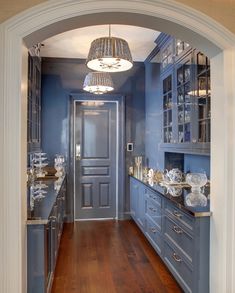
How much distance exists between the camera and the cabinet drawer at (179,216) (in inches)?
92.0

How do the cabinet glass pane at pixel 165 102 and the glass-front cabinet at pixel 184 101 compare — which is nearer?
the glass-front cabinet at pixel 184 101

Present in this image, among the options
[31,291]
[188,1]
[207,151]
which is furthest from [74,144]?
[188,1]

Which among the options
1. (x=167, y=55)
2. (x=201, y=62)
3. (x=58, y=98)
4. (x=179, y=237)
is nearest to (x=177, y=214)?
(x=179, y=237)

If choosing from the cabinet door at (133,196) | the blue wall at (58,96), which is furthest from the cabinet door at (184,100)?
the blue wall at (58,96)

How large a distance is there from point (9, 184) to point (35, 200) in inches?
43.6

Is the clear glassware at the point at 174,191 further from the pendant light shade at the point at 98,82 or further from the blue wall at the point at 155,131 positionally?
the pendant light shade at the point at 98,82

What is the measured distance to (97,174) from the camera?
551 cm

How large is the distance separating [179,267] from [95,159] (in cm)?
312

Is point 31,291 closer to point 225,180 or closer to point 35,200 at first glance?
point 35,200

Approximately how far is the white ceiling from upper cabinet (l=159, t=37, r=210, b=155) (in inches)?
13.3

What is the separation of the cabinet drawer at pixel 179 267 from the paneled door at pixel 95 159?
255cm

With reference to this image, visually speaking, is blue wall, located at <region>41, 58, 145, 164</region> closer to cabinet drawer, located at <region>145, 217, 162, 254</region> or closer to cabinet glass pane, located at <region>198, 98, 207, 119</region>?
cabinet drawer, located at <region>145, 217, 162, 254</region>

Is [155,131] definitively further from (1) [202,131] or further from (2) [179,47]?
(1) [202,131]

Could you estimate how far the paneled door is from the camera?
5426 millimetres
